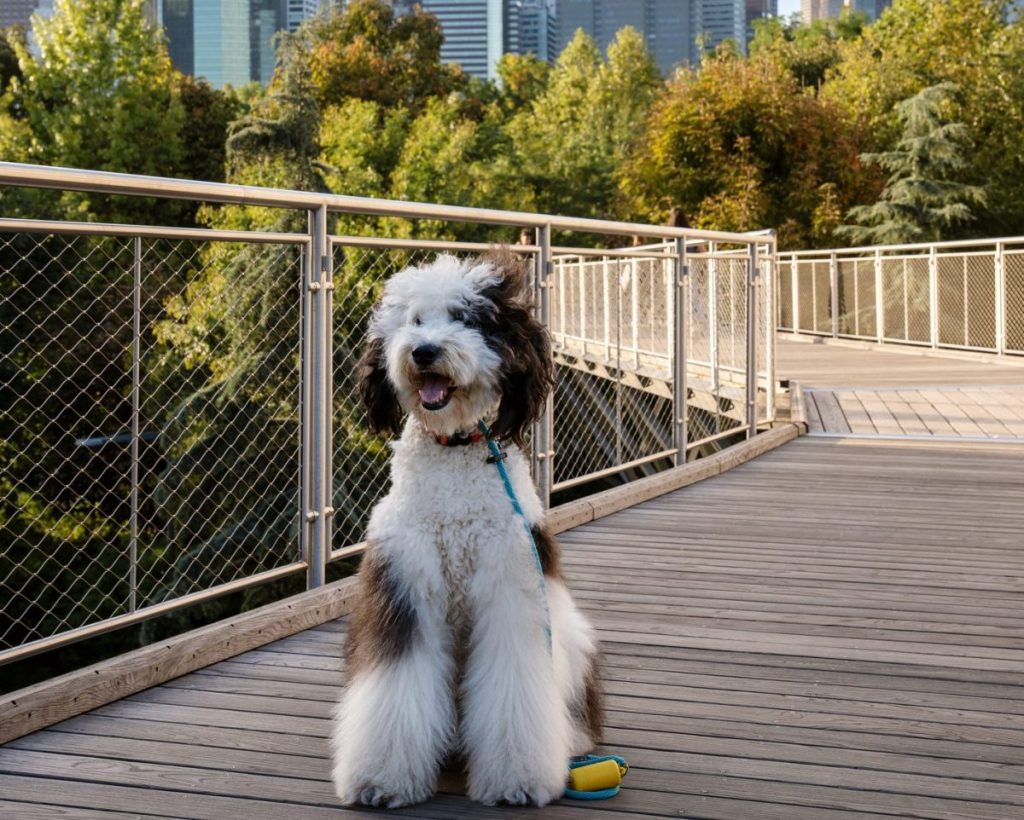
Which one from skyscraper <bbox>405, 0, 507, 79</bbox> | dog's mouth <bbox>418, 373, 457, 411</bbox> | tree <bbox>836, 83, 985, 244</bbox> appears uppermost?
skyscraper <bbox>405, 0, 507, 79</bbox>

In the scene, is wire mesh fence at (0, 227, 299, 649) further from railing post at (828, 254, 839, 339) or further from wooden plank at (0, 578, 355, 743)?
railing post at (828, 254, 839, 339)

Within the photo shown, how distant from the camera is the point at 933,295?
49.2 ft

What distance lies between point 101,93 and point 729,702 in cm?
3976

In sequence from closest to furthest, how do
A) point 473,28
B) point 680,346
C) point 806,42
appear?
1. point 680,346
2. point 806,42
3. point 473,28

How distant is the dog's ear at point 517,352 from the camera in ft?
8.25

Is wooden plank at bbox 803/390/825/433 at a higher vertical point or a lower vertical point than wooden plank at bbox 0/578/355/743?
higher

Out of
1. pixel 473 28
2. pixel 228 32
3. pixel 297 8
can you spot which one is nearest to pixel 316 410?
pixel 297 8

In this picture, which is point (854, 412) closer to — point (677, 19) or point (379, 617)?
point (379, 617)

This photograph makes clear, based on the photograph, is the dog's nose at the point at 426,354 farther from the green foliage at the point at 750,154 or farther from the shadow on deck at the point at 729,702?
the green foliage at the point at 750,154

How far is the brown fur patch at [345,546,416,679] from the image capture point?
8.26ft

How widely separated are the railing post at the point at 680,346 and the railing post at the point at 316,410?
129 inches

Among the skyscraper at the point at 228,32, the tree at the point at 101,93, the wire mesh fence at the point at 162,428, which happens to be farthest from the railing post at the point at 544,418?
the skyscraper at the point at 228,32

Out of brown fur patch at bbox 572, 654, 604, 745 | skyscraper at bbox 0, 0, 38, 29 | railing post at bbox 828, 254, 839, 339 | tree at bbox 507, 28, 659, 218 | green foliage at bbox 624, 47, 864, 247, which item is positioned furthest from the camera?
skyscraper at bbox 0, 0, 38, 29

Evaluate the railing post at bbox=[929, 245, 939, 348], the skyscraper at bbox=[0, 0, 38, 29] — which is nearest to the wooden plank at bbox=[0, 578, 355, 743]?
the railing post at bbox=[929, 245, 939, 348]
